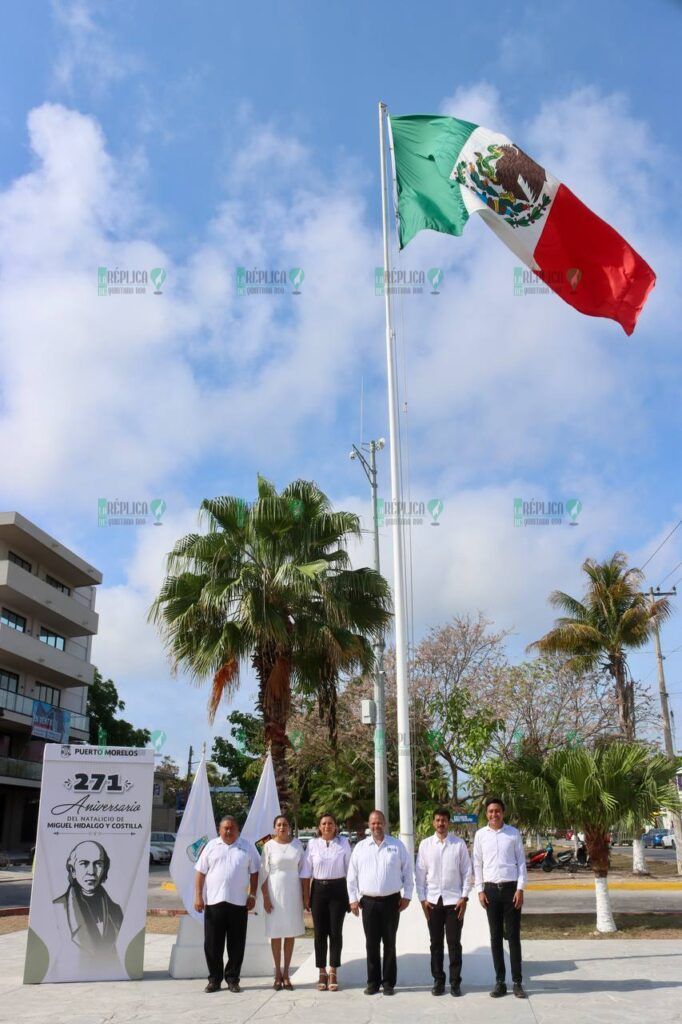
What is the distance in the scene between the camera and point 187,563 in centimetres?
1548

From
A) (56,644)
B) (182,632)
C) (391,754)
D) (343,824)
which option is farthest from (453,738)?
(56,644)

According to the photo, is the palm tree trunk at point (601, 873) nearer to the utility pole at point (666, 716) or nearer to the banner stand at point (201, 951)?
the banner stand at point (201, 951)

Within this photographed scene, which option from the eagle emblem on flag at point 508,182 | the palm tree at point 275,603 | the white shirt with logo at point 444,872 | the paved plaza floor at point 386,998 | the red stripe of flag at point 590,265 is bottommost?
the paved plaza floor at point 386,998

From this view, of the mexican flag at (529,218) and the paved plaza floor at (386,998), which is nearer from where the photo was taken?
the paved plaza floor at (386,998)

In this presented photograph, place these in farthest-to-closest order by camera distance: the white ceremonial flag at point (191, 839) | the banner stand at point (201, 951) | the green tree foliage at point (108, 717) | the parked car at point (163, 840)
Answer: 1. the green tree foliage at point (108, 717)
2. the parked car at point (163, 840)
3. the white ceremonial flag at point (191, 839)
4. the banner stand at point (201, 951)

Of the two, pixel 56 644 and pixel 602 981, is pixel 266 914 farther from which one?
pixel 56 644

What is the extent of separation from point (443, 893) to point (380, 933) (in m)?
0.69

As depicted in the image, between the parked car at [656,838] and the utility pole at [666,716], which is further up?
the utility pole at [666,716]

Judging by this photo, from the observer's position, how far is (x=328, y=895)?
27.2 ft

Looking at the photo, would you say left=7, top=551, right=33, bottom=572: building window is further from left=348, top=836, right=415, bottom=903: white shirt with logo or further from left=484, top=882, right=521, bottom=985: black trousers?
left=484, top=882, right=521, bottom=985: black trousers

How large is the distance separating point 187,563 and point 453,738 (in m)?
11.5

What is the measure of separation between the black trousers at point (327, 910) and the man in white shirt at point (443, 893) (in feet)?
2.50

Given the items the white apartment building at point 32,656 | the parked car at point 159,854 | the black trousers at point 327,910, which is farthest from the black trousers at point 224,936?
the parked car at point 159,854

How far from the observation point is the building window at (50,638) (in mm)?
44581
